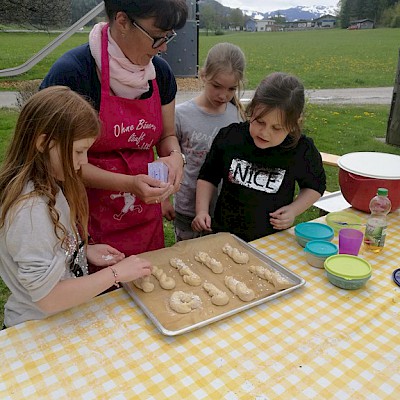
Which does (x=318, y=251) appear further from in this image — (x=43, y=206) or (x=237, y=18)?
(x=237, y=18)

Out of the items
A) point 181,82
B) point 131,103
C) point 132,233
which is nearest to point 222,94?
point 131,103

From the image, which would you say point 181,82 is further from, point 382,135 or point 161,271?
point 161,271

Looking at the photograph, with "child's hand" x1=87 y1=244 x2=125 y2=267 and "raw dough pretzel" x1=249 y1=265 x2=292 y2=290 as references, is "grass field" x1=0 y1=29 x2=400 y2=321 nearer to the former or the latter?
"child's hand" x1=87 y1=244 x2=125 y2=267

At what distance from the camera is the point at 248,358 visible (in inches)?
44.6

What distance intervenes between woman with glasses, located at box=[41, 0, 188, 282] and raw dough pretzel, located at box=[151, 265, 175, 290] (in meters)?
0.28

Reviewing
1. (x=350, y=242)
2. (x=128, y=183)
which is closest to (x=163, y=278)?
(x=128, y=183)

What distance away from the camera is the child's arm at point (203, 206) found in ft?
6.42

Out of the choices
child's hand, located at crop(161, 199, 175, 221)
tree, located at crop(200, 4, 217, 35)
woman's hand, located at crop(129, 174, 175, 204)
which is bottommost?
child's hand, located at crop(161, 199, 175, 221)

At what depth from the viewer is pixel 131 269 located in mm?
1342

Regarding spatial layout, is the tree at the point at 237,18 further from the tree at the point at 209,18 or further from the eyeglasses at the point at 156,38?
the eyeglasses at the point at 156,38

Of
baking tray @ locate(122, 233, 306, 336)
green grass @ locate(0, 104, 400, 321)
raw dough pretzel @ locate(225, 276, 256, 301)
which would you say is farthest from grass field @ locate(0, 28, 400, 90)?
raw dough pretzel @ locate(225, 276, 256, 301)

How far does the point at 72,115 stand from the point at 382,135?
286 inches

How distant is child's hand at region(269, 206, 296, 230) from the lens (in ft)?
6.07

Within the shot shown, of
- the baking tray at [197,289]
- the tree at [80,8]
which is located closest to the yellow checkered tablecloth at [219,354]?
the baking tray at [197,289]
